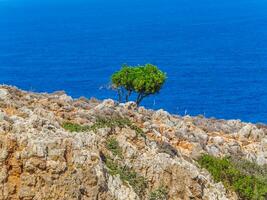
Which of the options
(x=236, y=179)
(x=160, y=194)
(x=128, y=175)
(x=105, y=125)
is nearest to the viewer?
(x=128, y=175)

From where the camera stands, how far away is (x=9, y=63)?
174 metres

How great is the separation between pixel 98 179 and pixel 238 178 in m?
9.56

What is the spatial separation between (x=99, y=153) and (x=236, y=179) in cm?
803

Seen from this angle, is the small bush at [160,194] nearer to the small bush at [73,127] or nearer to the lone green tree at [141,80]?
the small bush at [73,127]

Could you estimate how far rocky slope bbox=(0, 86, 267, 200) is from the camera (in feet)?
71.8

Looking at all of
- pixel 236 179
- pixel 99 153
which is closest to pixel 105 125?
pixel 99 153

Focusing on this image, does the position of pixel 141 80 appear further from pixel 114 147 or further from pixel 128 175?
pixel 128 175

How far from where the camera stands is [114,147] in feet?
88.1

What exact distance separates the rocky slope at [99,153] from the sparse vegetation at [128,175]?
0.05m

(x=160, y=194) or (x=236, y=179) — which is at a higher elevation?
(x=236, y=179)

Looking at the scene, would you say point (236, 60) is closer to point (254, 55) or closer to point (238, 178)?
point (254, 55)

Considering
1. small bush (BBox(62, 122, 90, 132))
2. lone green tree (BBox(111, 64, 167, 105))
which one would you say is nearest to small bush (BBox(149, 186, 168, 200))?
small bush (BBox(62, 122, 90, 132))

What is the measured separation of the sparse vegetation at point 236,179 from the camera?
96.8 feet

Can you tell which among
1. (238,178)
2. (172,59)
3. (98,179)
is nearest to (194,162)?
(238,178)
